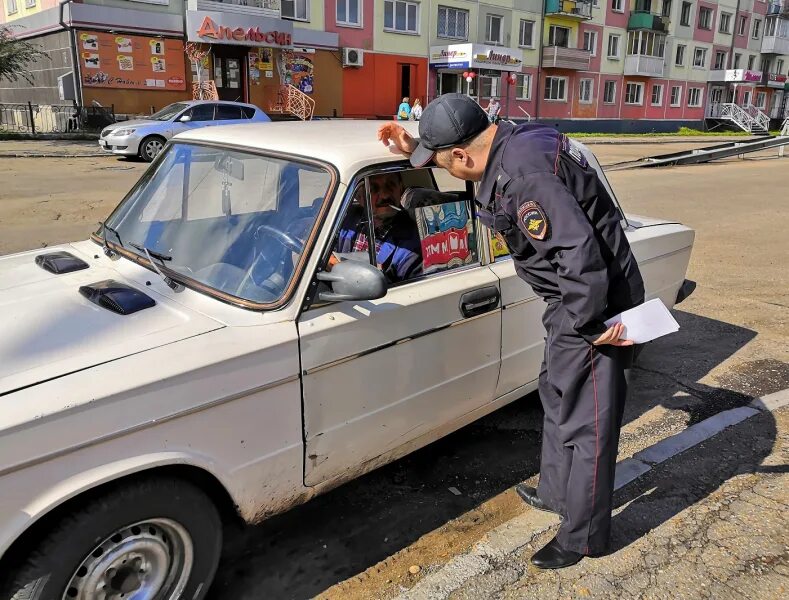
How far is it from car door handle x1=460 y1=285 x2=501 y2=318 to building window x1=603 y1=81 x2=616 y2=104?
140ft

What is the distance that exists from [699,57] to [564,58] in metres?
16.7

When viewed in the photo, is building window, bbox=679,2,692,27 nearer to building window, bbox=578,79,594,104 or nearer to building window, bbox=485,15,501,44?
building window, bbox=578,79,594,104

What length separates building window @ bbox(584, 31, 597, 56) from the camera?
40237 millimetres

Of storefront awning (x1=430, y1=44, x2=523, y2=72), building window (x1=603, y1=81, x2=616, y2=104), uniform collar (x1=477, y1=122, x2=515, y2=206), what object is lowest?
uniform collar (x1=477, y1=122, x2=515, y2=206)

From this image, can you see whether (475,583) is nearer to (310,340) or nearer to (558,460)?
(558,460)

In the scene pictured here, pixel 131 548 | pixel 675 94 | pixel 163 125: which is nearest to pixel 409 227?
pixel 131 548

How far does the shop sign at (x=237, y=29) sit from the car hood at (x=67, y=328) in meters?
24.4

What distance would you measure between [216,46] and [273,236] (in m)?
26.4

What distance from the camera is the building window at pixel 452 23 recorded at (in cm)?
3328

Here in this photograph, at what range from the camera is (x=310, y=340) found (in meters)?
2.44

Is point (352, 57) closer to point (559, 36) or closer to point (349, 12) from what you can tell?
point (349, 12)

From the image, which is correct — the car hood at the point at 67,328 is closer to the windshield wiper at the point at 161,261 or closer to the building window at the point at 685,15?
the windshield wiper at the point at 161,261

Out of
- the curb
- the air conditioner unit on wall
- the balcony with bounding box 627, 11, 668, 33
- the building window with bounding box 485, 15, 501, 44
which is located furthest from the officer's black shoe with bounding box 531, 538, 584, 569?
the balcony with bounding box 627, 11, 668, 33

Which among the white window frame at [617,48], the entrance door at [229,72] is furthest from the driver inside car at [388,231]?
the white window frame at [617,48]
